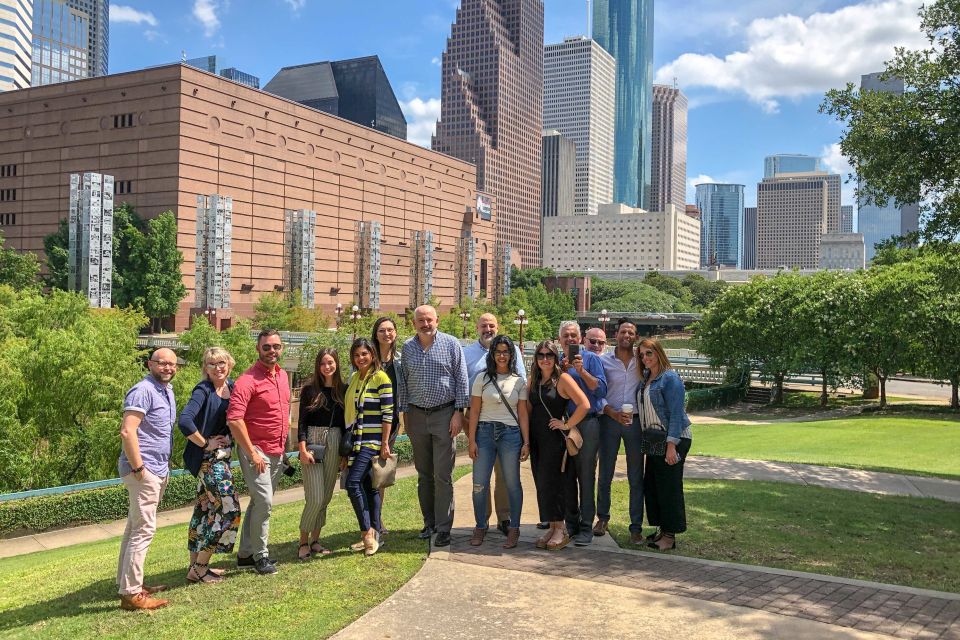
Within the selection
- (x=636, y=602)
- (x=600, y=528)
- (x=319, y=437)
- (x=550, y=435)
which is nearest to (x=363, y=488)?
(x=319, y=437)

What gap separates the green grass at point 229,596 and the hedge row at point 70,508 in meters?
6.81

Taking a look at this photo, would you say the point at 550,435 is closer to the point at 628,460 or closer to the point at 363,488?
the point at 628,460

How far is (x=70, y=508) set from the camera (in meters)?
15.5

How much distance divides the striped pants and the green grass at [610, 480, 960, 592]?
10.5ft

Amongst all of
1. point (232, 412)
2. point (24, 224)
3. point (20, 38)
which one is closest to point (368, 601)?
point (232, 412)

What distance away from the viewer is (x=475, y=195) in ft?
355

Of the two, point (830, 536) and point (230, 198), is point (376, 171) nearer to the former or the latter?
point (230, 198)

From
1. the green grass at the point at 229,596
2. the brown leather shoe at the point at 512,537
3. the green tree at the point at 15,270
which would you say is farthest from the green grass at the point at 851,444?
the green tree at the point at 15,270

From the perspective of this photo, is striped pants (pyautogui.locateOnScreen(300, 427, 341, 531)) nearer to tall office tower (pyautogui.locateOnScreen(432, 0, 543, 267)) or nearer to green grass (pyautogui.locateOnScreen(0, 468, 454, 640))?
green grass (pyautogui.locateOnScreen(0, 468, 454, 640))

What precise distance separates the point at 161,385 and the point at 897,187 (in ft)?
39.3

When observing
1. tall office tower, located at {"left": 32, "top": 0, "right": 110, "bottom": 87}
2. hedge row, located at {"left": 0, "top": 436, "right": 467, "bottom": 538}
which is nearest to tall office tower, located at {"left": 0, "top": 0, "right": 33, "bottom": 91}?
tall office tower, located at {"left": 32, "top": 0, "right": 110, "bottom": 87}

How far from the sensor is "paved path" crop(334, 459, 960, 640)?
18.2 feet

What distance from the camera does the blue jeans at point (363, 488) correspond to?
7.41 meters

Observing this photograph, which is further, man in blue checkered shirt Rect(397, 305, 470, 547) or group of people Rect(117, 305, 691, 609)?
man in blue checkered shirt Rect(397, 305, 470, 547)
